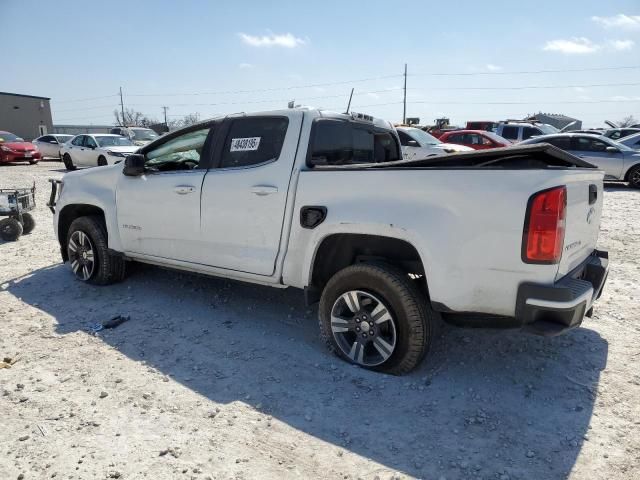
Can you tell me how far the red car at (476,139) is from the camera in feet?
47.1

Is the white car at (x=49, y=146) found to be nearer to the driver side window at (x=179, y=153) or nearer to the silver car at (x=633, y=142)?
the driver side window at (x=179, y=153)

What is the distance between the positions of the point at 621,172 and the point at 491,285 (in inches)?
477

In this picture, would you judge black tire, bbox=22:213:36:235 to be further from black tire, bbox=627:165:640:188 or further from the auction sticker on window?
black tire, bbox=627:165:640:188

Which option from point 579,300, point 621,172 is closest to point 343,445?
point 579,300

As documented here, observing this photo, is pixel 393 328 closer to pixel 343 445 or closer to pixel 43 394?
pixel 343 445

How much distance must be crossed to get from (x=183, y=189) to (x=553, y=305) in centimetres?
306

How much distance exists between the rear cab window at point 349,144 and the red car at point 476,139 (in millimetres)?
10699

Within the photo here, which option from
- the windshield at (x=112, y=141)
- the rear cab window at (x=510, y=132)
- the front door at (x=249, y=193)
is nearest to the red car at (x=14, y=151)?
the windshield at (x=112, y=141)

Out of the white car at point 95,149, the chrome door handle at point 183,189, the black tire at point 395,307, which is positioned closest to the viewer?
the black tire at point 395,307

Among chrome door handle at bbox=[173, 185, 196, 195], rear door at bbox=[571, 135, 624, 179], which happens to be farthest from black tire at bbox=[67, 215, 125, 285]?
rear door at bbox=[571, 135, 624, 179]

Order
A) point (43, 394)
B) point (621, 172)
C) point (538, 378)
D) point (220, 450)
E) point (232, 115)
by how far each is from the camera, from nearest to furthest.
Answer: point (220, 450)
point (43, 394)
point (538, 378)
point (232, 115)
point (621, 172)

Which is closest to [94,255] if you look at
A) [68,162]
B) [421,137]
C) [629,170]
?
[421,137]

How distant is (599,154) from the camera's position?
41.8ft

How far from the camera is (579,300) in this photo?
2.62m
